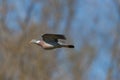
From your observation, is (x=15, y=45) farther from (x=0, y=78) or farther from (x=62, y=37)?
(x=62, y=37)

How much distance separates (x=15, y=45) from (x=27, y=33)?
2.81ft

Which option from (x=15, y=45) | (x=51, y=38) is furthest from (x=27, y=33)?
(x=51, y=38)

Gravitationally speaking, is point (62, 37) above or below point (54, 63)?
above

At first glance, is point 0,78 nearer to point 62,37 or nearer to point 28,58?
point 28,58

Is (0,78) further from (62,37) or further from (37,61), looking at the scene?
(62,37)

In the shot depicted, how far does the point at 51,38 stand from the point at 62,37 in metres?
0.18

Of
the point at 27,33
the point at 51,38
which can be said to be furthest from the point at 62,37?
the point at 27,33

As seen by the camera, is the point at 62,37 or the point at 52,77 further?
the point at 52,77

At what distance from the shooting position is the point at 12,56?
726 inches

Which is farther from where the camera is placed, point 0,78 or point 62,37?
point 0,78

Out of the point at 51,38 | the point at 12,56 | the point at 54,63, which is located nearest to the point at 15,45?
the point at 12,56

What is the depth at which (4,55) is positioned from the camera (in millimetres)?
18062

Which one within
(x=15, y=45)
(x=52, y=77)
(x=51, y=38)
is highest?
(x=51, y=38)

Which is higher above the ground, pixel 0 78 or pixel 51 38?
pixel 51 38
